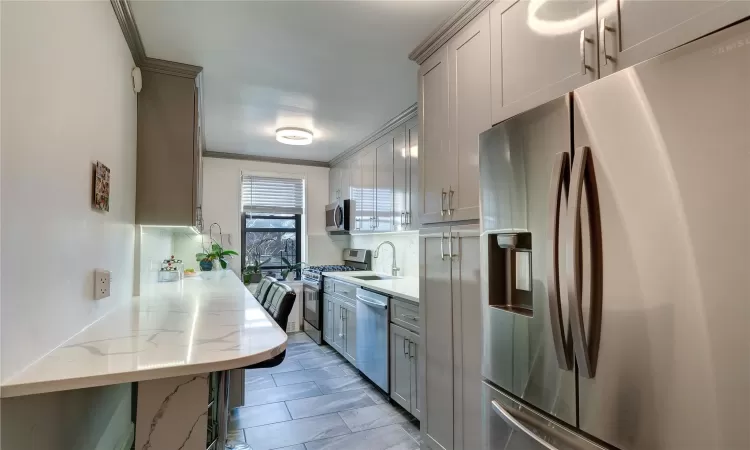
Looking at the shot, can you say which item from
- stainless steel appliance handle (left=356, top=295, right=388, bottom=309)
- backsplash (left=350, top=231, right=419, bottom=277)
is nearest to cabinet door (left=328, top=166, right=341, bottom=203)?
backsplash (left=350, top=231, right=419, bottom=277)

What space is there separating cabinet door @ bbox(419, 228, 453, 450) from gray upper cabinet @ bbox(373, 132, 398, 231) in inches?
61.5

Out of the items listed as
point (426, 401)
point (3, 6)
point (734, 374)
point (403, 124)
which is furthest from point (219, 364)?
point (403, 124)

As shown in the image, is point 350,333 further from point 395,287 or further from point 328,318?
point 395,287

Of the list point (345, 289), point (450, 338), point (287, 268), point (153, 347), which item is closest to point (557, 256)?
point (450, 338)

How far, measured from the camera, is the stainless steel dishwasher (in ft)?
9.73

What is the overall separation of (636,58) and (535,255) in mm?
658

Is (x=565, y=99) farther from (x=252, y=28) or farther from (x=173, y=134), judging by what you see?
(x=173, y=134)

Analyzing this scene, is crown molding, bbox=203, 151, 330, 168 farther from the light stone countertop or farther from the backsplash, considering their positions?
the light stone countertop

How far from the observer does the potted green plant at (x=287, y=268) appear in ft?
16.8

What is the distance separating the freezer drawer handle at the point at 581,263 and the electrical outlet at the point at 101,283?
1822mm

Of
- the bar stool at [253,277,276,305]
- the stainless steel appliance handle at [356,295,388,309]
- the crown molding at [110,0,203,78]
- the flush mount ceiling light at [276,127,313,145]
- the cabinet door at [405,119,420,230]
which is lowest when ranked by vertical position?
the stainless steel appliance handle at [356,295,388,309]

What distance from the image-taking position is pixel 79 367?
102 centimetres

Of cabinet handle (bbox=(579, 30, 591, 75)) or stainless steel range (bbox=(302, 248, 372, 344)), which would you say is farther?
stainless steel range (bbox=(302, 248, 372, 344))

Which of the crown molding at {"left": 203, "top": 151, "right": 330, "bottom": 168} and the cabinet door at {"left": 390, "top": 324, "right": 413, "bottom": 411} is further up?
the crown molding at {"left": 203, "top": 151, "right": 330, "bottom": 168}
